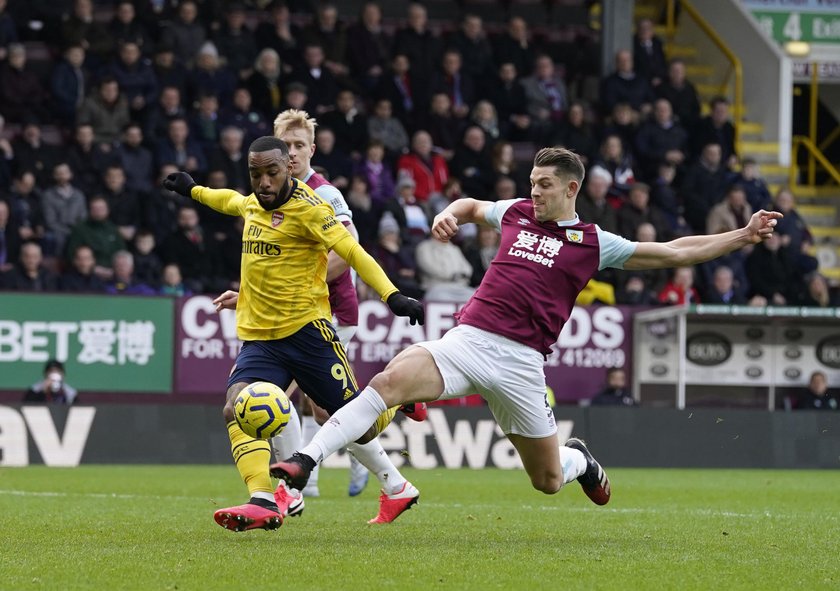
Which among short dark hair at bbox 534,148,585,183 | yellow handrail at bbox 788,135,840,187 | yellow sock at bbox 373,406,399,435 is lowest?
yellow sock at bbox 373,406,399,435

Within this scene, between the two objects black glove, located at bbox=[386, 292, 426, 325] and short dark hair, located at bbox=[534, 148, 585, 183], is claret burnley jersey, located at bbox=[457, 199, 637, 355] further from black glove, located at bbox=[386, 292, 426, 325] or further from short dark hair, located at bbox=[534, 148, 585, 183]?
black glove, located at bbox=[386, 292, 426, 325]

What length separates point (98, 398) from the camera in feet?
58.7

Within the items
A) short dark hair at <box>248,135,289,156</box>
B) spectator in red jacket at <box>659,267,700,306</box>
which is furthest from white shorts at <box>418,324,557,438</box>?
spectator in red jacket at <box>659,267,700,306</box>

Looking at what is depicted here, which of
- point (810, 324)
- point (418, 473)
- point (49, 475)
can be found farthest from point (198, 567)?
point (810, 324)

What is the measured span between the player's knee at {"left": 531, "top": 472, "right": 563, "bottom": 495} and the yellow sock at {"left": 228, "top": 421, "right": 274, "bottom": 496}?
1.55m

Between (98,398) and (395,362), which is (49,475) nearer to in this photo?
(98,398)

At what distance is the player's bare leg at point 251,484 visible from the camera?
25.0ft

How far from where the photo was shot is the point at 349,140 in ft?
69.1

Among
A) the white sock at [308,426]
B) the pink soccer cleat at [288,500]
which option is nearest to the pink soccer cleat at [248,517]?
the pink soccer cleat at [288,500]

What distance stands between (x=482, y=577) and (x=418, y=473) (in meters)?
9.41

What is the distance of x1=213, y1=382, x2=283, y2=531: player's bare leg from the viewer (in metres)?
7.62

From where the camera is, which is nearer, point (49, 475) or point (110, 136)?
point (49, 475)

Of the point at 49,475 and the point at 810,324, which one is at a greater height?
the point at 810,324

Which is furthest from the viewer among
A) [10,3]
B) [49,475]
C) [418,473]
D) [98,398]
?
[10,3]
